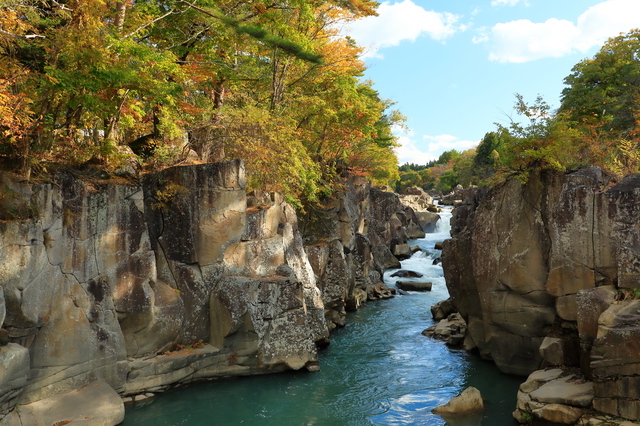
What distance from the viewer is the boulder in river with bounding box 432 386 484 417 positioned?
13.2 meters

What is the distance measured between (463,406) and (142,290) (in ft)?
32.1

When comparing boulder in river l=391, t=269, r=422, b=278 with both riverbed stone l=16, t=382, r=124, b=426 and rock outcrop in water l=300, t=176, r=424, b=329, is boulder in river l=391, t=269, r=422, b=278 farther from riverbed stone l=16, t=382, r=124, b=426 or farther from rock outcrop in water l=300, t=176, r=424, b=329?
riverbed stone l=16, t=382, r=124, b=426

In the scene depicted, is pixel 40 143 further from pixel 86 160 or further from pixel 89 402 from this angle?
pixel 89 402

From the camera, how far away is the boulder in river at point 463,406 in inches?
521

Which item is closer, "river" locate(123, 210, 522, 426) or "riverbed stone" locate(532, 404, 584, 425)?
"riverbed stone" locate(532, 404, 584, 425)

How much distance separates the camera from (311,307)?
59.5 ft

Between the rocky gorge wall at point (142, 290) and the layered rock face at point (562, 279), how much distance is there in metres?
6.44

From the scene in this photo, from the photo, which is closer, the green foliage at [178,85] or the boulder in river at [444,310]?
the green foliage at [178,85]

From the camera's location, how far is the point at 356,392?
1505cm

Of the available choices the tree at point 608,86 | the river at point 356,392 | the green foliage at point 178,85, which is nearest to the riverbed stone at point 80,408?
the river at point 356,392

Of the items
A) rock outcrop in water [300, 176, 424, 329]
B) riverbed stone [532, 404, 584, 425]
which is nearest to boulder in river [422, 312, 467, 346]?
rock outcrop in water [300, 176, 424, 329]

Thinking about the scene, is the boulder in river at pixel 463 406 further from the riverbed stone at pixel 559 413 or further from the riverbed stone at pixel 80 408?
the riverbed stone at pixel 80 408

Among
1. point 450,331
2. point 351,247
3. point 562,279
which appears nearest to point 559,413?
point 562,279

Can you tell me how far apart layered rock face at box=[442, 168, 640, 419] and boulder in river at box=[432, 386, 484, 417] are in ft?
7.72
